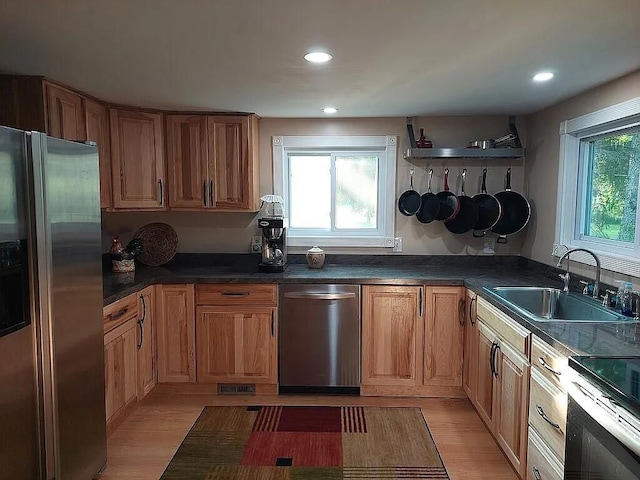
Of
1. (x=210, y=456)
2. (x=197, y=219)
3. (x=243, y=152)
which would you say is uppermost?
(x=243, y=152)

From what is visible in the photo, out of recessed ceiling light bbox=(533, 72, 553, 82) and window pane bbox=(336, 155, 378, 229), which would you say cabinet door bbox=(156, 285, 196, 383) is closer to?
window pane bbox=(336, 155, 378, 229)

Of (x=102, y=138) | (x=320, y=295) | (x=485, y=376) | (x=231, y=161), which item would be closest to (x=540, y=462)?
(x=485, y=376)

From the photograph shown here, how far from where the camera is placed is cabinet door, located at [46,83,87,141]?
2578mm

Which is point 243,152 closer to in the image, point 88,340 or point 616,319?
point 88,340

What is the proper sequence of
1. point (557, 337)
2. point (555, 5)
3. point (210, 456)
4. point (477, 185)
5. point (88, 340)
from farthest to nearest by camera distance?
1. point (477, 185)
2. point (210, 456)
3. point (88, 340)
4. point (557, 337)
5. point (555, 5)

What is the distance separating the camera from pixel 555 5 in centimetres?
154

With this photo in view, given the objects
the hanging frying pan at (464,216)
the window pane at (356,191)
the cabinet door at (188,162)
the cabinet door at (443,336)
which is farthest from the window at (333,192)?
the cabinet door at (443,336)

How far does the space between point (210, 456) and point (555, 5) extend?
8.77ft

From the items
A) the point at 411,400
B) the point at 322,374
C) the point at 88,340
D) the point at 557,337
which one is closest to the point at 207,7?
the point at 88,340

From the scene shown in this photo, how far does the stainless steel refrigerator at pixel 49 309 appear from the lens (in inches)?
66.9

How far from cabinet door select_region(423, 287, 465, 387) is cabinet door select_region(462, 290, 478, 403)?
0.15ft

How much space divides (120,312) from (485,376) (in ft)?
7.39

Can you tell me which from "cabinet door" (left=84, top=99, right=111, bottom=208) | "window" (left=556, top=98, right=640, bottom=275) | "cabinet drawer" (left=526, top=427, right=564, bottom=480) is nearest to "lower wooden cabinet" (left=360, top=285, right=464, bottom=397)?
"window" (left=556, top=98, right=640, bottom=275)

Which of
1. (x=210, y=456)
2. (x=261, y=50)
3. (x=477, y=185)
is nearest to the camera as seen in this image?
(x=261, y=50)
